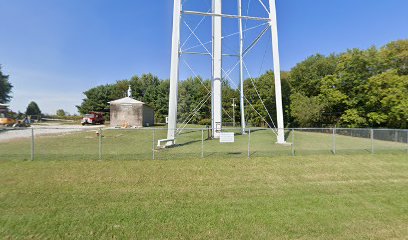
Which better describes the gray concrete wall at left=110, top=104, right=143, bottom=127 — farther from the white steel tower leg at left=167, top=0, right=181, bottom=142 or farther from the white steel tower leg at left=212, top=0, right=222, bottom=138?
the white steel tower leg at left=167, top=0, right=181, bottom=142

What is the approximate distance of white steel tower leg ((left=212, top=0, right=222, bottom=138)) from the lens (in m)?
18.9

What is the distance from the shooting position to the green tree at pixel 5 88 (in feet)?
193

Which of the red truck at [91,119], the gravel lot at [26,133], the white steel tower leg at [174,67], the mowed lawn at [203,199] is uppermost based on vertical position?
the white steel tower leg at [174,67]

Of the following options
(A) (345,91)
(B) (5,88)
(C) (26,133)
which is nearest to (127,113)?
(C) (26,133)

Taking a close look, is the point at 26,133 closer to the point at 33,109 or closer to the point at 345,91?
the point at 345,91

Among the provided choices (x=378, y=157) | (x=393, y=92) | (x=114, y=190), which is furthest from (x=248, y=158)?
(x=393, y=92)

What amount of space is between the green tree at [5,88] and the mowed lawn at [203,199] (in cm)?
6441

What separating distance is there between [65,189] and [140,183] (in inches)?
76.7

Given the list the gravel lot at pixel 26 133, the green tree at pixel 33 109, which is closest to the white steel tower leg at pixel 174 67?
the gravel lot at pixel 26 133

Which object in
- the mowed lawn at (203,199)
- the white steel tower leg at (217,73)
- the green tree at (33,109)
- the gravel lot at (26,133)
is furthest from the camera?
the green tree at (33,109)

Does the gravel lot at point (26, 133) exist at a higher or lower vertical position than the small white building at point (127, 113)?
lower

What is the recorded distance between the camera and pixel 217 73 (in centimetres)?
1905

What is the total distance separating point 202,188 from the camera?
7293 mm

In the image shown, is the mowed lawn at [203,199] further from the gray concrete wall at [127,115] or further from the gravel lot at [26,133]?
the gray concrete wall at [127,115]
